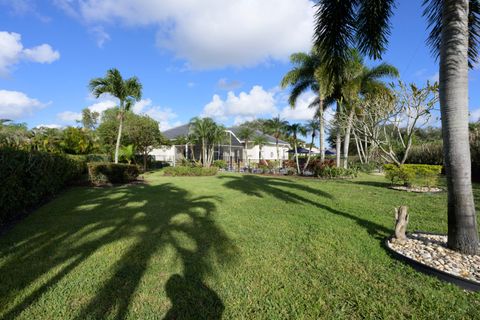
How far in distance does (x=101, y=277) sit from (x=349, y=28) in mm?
7378

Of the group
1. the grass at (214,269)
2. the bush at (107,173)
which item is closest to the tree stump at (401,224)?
the grass at (214,269)

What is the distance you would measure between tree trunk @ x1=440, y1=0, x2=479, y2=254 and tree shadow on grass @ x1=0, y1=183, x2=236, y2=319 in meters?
3.69

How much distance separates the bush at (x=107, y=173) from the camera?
40.9ft

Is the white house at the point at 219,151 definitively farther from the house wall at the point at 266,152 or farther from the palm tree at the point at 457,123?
the palm tree at the point at 457,123

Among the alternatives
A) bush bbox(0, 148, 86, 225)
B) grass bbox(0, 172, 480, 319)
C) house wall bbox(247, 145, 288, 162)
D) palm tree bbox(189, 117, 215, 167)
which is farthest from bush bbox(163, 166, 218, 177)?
house wall bbox(247, 145, 288, 162)

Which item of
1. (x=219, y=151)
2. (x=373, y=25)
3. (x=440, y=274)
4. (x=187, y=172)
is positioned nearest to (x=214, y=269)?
(x=440, y=274)

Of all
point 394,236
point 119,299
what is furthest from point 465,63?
point 119,299

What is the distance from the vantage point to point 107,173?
505 inches

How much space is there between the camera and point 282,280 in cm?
332

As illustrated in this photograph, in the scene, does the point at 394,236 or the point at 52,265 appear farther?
the point at 394,236

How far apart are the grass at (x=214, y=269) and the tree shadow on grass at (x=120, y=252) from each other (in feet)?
0.06

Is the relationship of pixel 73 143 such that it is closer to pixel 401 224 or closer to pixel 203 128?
pixel 203 128

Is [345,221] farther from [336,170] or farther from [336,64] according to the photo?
[336,170]

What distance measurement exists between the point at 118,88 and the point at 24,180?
34.4 ft
